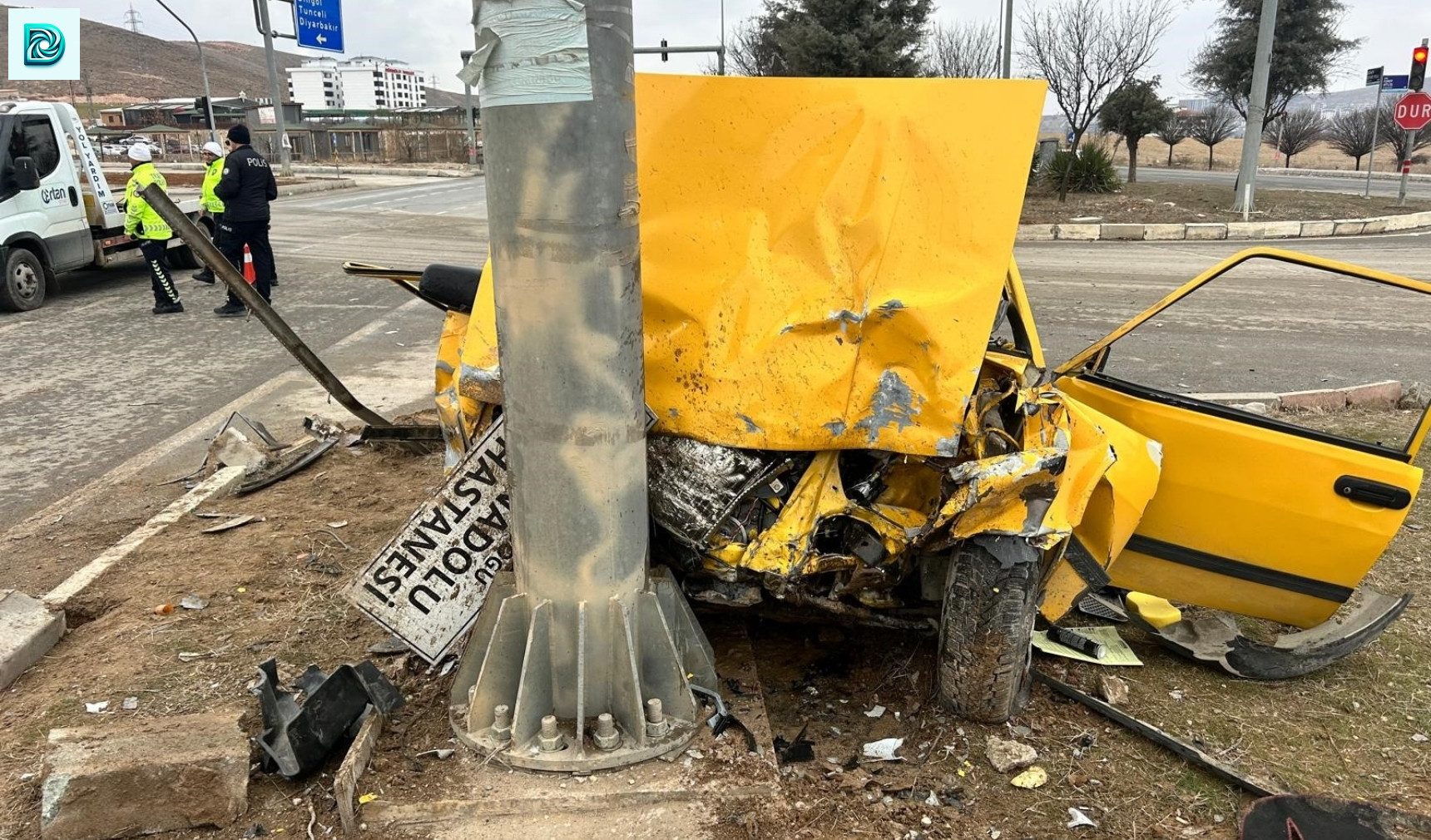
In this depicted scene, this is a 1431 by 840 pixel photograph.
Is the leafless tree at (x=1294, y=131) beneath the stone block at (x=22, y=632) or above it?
above

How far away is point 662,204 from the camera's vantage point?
302 centimetres

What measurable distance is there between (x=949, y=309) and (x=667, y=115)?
1.11m

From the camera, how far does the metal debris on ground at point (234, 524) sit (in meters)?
4.57

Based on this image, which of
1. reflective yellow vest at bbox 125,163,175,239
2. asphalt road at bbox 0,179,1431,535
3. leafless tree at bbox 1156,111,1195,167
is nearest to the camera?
asphalt road at bbox 0,179,1431,535

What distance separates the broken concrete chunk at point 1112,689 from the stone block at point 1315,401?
4517 millimetres

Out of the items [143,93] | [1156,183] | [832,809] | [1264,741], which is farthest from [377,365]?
[143,93]

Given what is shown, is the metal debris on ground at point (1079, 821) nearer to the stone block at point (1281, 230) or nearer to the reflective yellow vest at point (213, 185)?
the reflective yellow vest at point (213, 185)

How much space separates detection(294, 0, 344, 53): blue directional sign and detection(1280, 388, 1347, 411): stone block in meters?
28.8

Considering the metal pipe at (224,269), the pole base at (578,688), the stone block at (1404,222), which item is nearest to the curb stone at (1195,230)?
the stone block at (1404,222)

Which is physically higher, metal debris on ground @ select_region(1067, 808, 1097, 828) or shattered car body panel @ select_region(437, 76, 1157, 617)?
shattered car body panel @ select_region(437, 76, 1157, 617)

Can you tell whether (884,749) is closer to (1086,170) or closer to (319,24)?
(1086,170)

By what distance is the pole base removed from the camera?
2.67 meters

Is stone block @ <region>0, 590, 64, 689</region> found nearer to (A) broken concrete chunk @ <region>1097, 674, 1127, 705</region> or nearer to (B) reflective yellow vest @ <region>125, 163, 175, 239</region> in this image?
(A) broken concrete chunk @ <region>1097, 674, 1127, 705</region>

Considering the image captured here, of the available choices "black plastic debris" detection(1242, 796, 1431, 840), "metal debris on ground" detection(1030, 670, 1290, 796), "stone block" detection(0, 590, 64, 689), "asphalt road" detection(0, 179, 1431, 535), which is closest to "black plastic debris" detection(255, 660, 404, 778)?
"stone block" detection(0, 590, 64, 689)
